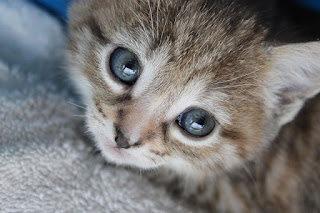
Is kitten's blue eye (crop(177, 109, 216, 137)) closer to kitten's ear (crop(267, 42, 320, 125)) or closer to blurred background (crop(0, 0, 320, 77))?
kitten's ear (crop(267, 42, 320, 125))

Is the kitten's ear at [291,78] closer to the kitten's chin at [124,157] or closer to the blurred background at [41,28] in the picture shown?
the blurred background at [41,28]

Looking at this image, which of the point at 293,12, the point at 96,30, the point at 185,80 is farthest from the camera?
the point at 293,12

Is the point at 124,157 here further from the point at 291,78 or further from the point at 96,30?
the point at 291,78

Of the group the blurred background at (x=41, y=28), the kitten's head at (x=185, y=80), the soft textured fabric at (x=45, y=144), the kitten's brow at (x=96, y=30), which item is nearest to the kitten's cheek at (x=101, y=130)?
the kitten's head at (x=185, y=80)

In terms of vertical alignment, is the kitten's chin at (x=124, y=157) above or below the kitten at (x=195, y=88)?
below

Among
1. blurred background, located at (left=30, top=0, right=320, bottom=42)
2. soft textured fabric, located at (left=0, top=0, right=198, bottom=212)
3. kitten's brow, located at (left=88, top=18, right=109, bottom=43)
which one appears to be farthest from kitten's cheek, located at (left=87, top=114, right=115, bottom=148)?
blurred background, located at (left=30, top=0, right=320, bottom=42)

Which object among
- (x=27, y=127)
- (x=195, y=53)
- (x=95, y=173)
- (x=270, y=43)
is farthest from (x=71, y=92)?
(x=270, y=43)

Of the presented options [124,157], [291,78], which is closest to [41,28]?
[124,157]

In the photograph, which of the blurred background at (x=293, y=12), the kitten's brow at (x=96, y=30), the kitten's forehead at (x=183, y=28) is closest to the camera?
the kitten's forehead at (x=183, y=28)
